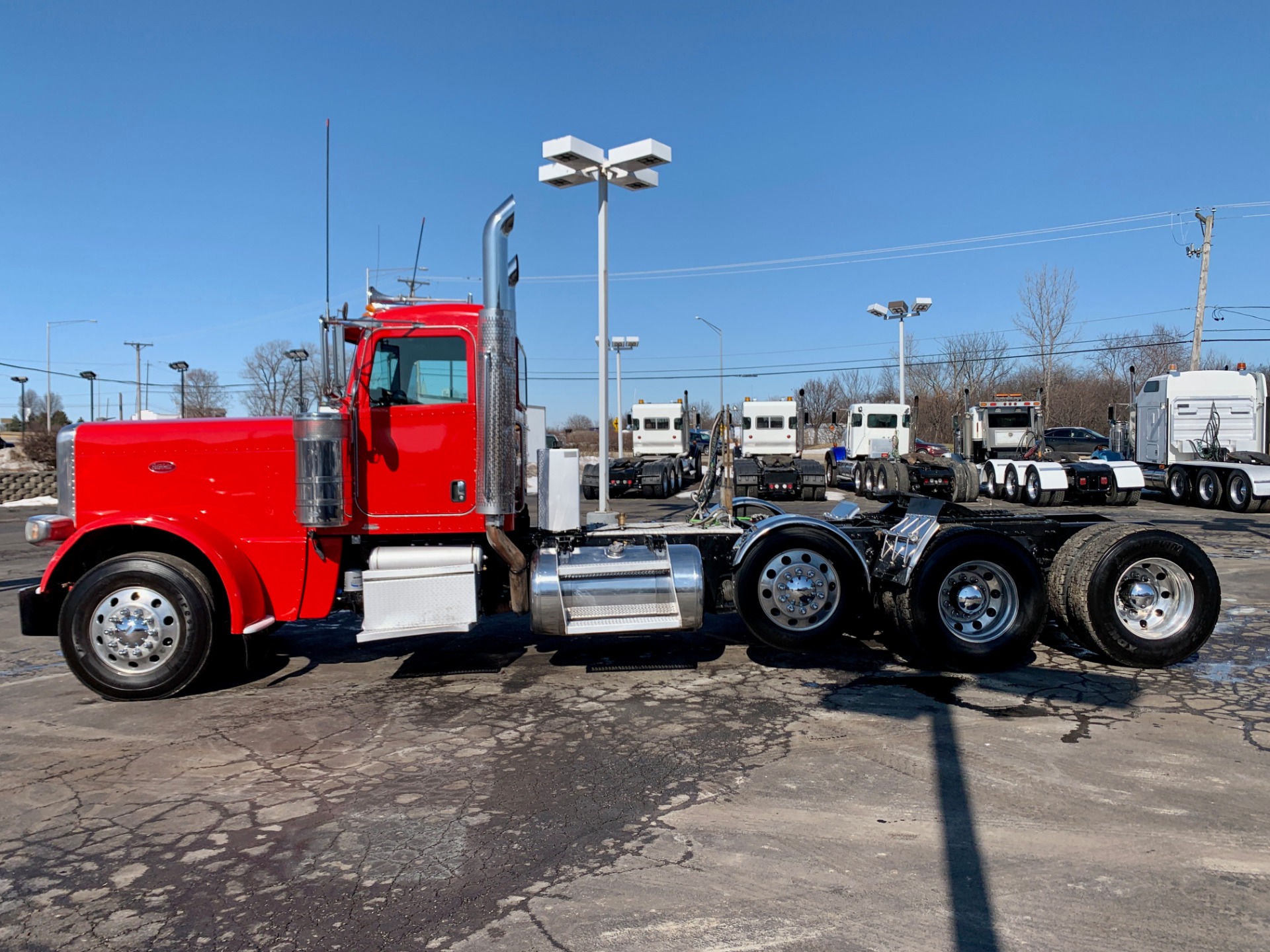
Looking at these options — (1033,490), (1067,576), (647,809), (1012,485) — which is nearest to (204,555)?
(647,809)

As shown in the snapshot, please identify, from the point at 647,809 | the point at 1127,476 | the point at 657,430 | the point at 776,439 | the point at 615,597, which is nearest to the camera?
the point at 647,809

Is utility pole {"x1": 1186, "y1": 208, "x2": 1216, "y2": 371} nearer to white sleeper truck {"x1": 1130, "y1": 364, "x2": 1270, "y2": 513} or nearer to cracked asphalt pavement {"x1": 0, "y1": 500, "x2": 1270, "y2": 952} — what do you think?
white sleeper truck {"x1": 1130, "y1": 364, "x2": 1270, "y2": 513}

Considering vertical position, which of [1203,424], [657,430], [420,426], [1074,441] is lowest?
[420,426]

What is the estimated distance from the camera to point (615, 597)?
6500 millimetres

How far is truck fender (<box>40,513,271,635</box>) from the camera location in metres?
6.09

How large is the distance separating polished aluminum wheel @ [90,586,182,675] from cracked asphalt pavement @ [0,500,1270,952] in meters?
0.34

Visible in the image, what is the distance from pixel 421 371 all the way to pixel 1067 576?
5405 millimetres

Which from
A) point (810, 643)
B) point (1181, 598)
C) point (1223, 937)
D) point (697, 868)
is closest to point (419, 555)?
point (810, 643)

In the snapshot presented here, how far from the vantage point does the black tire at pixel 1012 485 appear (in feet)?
75.5

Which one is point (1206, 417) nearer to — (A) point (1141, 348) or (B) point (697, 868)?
(B) point (697, 868)

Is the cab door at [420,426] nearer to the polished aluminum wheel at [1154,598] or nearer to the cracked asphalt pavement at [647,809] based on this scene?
the cracked asphalt pavement at [647,809]

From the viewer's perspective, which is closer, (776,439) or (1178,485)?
(1178,485)

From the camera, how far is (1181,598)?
6.76 meters

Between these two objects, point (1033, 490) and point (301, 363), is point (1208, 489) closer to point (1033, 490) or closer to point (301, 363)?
point (1033, 490)
